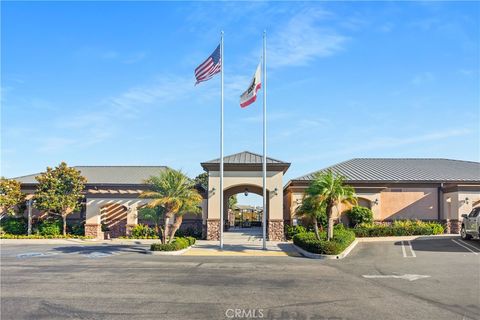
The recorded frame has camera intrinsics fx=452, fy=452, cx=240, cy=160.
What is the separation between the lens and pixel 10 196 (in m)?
34.6

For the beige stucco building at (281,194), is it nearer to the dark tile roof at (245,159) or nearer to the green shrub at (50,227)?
the dark tile roof at (245,159)

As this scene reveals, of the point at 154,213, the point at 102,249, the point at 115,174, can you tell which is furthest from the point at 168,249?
the point at 115,174

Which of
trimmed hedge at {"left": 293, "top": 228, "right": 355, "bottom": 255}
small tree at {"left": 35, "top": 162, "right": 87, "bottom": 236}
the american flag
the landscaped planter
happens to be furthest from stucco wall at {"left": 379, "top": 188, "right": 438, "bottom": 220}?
small tree at {"left": 35, "top": 162, "right": 87, "bottom": 236}

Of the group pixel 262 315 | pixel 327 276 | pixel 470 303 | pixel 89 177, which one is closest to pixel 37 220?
pixel 89 177

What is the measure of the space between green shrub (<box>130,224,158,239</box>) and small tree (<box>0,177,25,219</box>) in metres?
9.76

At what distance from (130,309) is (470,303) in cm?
863

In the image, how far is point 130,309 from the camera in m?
11.1

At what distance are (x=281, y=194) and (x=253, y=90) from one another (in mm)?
8734

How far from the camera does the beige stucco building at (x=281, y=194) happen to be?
31.8 meters

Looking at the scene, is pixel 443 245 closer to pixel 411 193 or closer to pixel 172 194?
pixel 411 193

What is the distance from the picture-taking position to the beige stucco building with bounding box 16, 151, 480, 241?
31.8 metres

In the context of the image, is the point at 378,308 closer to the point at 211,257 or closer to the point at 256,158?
the point at 211,257

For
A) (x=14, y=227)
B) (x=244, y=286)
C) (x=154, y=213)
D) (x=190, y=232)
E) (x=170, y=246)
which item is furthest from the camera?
(x=14, y=227)

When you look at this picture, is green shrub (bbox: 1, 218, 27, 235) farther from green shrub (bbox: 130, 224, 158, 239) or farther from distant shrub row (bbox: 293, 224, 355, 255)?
distant shrub row (bbox: 293, 224, 355, 255)
